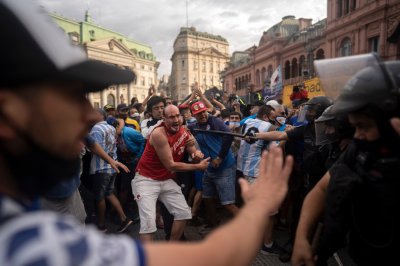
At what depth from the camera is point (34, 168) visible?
0.76 metres

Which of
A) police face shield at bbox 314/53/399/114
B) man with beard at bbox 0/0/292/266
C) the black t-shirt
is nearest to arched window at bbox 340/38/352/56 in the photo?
police face shield at bbox 314/53/399/114

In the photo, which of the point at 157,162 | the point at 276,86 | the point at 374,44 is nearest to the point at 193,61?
the point at 374,44

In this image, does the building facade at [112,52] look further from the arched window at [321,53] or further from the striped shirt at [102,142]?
the striped shirt at [102,142]

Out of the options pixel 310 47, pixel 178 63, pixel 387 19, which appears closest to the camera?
pixel 387 19

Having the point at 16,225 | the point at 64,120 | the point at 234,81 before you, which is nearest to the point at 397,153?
the point at 64,120

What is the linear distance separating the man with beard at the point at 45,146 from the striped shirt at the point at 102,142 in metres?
4.06

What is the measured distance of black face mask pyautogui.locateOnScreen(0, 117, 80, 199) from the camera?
0.75m

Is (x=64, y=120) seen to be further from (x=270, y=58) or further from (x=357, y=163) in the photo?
(x=270, y=58)

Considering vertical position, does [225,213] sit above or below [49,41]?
below

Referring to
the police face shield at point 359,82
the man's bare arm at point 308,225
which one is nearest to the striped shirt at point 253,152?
the man's bare arm at point 308,225

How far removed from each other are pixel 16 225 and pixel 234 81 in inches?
1948

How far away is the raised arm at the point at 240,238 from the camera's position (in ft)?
2.60

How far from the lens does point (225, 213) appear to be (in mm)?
6055

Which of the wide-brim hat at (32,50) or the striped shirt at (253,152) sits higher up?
the wide-brim hat at (32,50)
